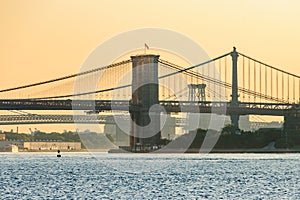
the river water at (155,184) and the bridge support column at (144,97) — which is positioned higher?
the bridge support column at (144,97)

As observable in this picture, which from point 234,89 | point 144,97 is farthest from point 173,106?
point 234,89

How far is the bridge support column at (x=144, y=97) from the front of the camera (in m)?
168

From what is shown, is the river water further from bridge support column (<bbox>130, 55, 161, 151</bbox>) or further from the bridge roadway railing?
bridge support column (<bbox>130, 55, 161, 151</bbox>)

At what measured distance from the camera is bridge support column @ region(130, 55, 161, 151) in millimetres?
167500

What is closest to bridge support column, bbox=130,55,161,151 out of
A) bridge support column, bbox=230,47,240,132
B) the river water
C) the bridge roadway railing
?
the bridge roadway railing

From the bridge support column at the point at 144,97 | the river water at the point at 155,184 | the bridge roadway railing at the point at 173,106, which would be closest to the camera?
the river water at the point at 155,184

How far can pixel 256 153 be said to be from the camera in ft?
611

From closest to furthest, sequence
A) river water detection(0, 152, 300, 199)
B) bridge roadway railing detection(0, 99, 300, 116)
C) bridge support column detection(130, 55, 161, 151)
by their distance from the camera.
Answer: river water detection(0, 152, 300, 199), bridge roadway railing detection(0, 99, 300, 116), bridge support column detection(130, 55, 161, 151)

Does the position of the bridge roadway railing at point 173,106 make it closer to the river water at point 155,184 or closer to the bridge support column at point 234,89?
the bridge support column at point 234,89

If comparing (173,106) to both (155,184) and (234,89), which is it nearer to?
(234,89)

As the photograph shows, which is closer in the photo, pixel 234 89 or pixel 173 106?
pixel 173 106

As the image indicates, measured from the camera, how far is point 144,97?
169 meters

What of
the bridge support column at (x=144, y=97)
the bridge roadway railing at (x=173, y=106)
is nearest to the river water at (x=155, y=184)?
the bridge roadway railing at (x=173, y=106)

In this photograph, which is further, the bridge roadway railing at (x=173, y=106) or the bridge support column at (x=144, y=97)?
the bridge support column at (x=144, y=97)
